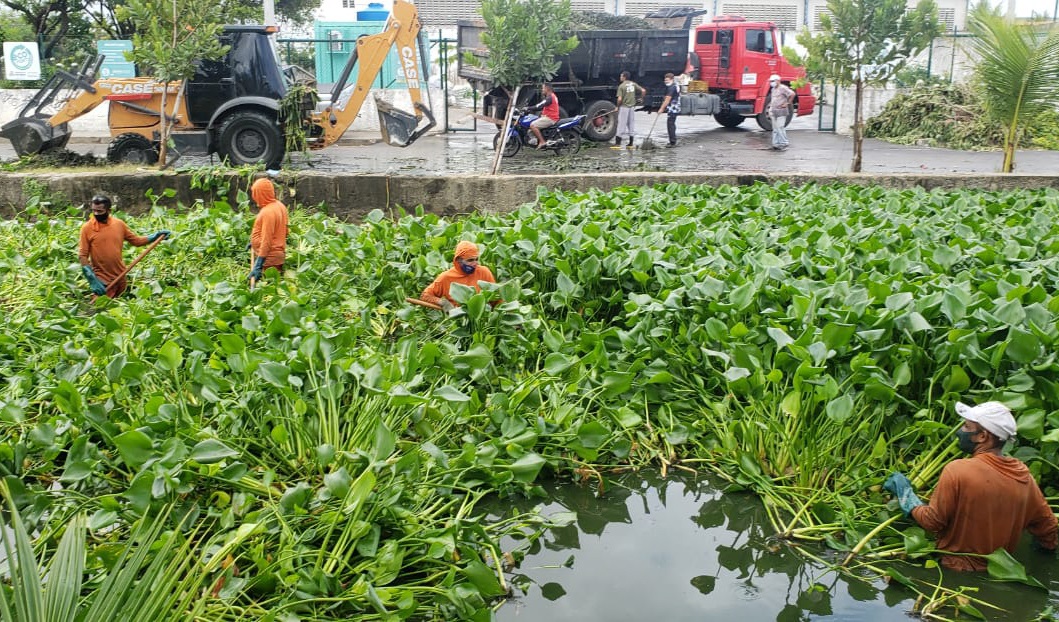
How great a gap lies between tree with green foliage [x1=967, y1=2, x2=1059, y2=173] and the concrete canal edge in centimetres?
76

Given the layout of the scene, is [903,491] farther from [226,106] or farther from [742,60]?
[742,60]

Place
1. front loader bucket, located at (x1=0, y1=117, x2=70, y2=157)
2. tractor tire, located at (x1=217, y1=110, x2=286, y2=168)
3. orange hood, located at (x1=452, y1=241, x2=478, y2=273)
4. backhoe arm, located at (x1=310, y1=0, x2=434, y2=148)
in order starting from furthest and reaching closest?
1. backhoe arm, located at (x1=310, y1=0, x2=434, y2=148)
2. tractor tire, located at (x1=217, y1=110, x2=286, y2=168)
3. front loader bucket, located at (x1=0, y1=117, x2=70, y2=157)
4. orange hood, located at (x1=452, y1=241, x2=478, y2=273)

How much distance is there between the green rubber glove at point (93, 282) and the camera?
7.62 meters

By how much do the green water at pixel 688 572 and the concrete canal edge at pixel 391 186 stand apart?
6.63 m

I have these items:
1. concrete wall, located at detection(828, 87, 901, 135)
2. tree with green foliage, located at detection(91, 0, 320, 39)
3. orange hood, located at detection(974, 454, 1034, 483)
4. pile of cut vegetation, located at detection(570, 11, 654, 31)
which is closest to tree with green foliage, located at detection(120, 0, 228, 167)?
tree with green foliage, located at detection(91, 0, 320, 39)

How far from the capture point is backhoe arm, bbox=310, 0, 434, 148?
14047 mm

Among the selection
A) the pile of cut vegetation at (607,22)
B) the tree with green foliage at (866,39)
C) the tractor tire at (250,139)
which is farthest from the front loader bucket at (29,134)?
the tree with green foliage at (866,39)

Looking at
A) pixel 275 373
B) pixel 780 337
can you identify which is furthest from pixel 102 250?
pixel 780 337

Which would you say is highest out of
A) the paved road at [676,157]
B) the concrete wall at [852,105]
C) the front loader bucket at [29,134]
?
the concrete wall at [852,105]

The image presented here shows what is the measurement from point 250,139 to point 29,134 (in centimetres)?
289

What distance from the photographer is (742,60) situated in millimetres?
19047

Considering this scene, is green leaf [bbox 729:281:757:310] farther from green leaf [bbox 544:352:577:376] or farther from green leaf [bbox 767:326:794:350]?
green leaf [bbox 544:352:577:376]

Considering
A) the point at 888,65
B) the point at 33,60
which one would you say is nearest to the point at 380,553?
the point at 888,65

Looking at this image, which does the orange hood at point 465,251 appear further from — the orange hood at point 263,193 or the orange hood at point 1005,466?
the orange hood at point 1005,466
